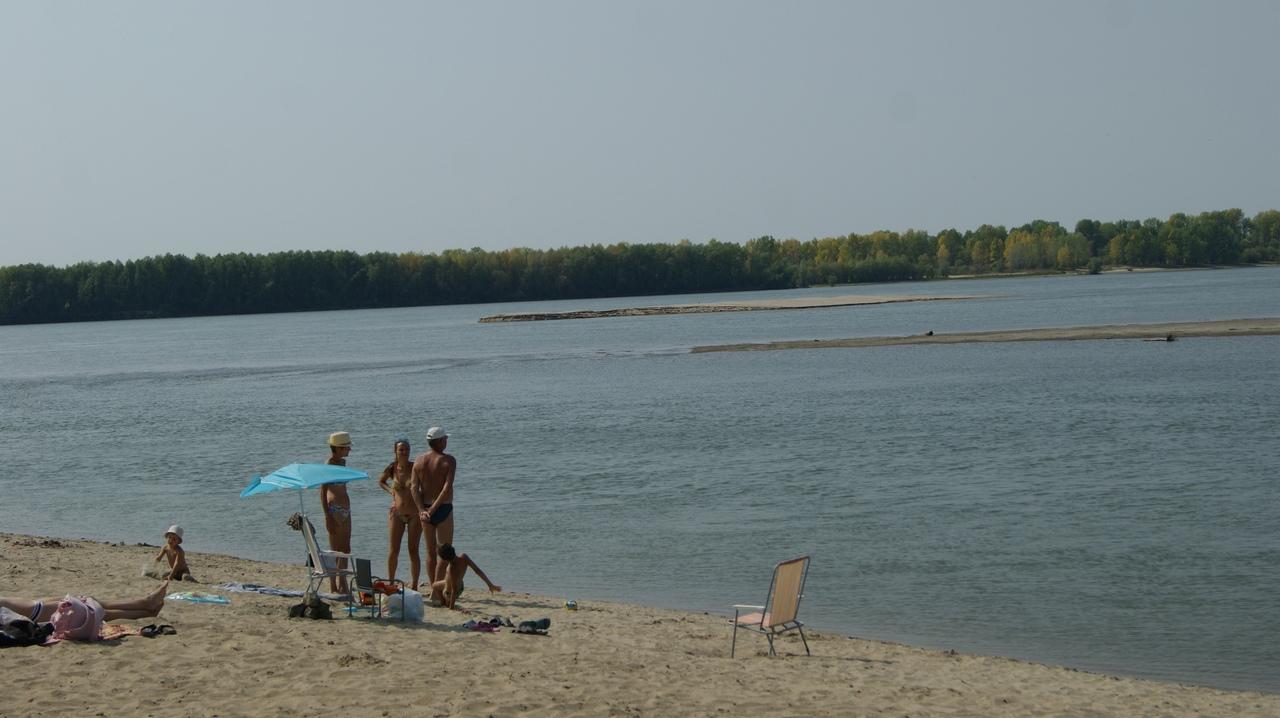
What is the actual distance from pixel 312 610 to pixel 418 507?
166 centimetres

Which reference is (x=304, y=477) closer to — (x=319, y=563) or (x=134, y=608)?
(x=319, y=563)

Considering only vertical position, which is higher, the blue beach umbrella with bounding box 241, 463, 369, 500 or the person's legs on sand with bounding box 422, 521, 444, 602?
the blue beach umbrella with bounding box 241, 463, 369, 500

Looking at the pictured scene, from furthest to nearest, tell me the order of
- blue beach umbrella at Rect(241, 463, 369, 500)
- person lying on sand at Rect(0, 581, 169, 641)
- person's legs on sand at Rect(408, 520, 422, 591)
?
person's legs on sand at Rect(408, 520, 422, 591)
blue beach umbrella at Rect(241, 463, 369, 500)
person lying on sand at Rect(0, 581, 169, 641)

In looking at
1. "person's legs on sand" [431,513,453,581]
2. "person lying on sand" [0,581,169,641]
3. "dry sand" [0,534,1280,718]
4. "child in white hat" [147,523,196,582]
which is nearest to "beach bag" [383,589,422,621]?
"dry sand" [0,534,1280,718]

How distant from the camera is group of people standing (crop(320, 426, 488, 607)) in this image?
13.4 metres

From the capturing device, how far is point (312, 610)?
40.8 feet

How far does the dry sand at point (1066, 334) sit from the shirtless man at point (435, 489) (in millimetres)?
56232

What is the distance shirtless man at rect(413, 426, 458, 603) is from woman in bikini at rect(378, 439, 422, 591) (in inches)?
21.4

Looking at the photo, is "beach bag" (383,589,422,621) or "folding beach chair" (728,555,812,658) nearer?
"folding beach chair" (728,555,812,658)

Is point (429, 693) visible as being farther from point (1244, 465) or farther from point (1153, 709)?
point (1244, 465)

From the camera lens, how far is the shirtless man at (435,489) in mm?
13297

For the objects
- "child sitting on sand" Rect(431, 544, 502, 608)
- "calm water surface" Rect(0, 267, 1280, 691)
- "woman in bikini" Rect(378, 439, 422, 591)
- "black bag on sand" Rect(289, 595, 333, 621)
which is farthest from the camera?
"calm water surface" Rect(0, 267, 1280, 691)

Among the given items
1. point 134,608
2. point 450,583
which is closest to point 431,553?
point 450,583

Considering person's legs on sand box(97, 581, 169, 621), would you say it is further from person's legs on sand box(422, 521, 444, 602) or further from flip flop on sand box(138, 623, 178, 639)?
person's legs on sand box(422, 521, 444, 602)
